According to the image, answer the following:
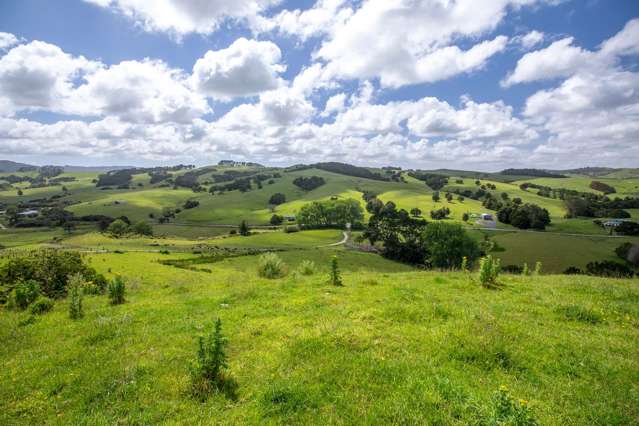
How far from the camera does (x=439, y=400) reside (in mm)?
6645

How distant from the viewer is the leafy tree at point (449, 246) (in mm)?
71062

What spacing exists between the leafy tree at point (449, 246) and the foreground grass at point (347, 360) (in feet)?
195

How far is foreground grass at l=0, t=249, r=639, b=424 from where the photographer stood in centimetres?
674

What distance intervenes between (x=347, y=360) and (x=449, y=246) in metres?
69.8

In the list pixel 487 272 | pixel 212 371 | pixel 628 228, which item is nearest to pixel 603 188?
pixel 628 228

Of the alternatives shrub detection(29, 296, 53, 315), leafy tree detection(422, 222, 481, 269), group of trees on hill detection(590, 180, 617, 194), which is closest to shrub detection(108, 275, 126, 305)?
shrub detection(29, 296, 53, 315)

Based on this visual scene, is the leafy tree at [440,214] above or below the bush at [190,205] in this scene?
below

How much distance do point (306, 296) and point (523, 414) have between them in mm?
11374

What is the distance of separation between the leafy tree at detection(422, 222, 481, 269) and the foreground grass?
5950 cm

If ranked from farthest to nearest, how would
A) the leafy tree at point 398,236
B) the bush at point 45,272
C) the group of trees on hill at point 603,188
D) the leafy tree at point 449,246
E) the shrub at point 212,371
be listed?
the group of trees on hill at point 603,188
the leafy tree at point 398,236
the leafy tree at point 449,246
the bush at point 45,272
the shrub at point 212,371

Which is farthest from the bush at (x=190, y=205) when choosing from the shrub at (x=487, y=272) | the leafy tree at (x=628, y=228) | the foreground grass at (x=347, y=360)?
the leafy tree at (x=628, y=228)

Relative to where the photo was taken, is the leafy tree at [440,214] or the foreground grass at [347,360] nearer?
the foreground grass at [347,360]

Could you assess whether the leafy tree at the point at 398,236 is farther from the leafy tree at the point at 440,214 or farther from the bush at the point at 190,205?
the bush at the point at 190,205

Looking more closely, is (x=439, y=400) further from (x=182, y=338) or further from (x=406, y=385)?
(x=182, y=338)
